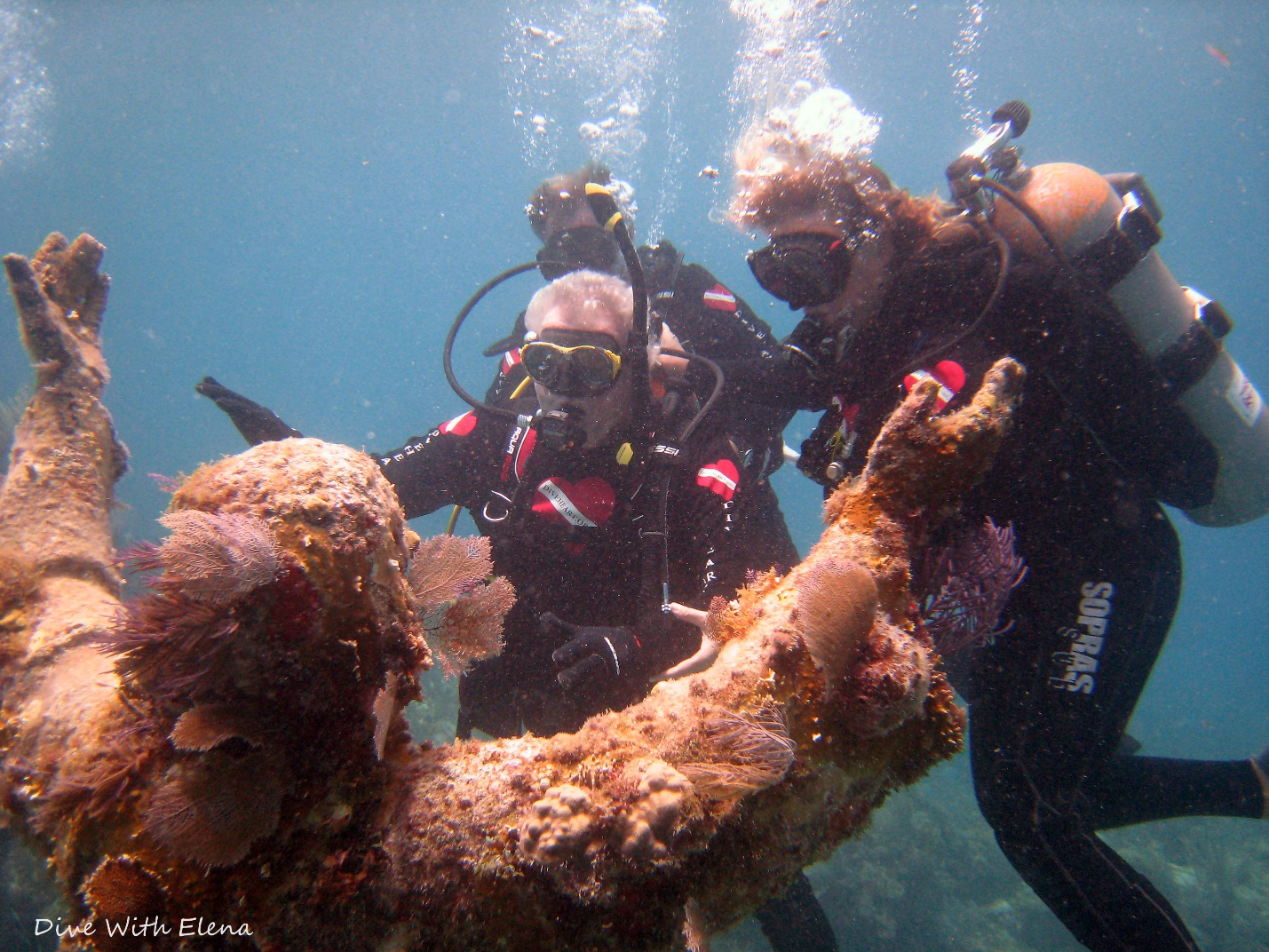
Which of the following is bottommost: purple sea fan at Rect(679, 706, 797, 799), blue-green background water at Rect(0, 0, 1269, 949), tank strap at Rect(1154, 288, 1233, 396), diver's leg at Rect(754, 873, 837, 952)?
diver's leg at Rect(754, 873, 837, 952)

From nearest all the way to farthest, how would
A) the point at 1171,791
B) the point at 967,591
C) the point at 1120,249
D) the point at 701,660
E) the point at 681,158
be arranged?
the point at 967,591 < the point at 701,660 < the point at 1120,249 < the point at 1171,791 < the point at 681,158

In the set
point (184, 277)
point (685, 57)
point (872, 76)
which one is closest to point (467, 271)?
point (184, 277)

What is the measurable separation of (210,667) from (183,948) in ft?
1.94

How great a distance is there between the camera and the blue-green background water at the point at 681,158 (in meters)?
12.1

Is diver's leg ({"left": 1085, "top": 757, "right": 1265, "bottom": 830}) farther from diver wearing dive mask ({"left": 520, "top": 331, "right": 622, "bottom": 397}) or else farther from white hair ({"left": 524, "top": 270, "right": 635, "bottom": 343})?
white hair ({"left": 524, "top": 270, "right": 635, "bottom": 343})

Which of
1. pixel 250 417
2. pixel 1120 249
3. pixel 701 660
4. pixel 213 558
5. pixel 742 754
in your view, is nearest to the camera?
pixel 213 558

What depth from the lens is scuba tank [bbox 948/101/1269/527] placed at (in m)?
2.78

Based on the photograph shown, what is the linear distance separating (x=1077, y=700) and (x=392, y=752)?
3457 mm

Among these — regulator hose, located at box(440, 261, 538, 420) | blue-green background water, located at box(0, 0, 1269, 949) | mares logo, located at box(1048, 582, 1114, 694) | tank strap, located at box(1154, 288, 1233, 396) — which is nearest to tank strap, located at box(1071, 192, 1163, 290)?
tank strap, located at box(1154, 288, 1233, 396)

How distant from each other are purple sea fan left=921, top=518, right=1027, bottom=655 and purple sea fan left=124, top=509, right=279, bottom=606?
75.0 inches

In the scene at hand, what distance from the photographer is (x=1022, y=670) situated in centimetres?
309

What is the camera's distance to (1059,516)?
288 centimetres

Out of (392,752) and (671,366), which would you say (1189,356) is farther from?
(392,752)

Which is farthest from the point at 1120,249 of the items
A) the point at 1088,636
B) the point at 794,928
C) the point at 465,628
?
the point at 794,928
